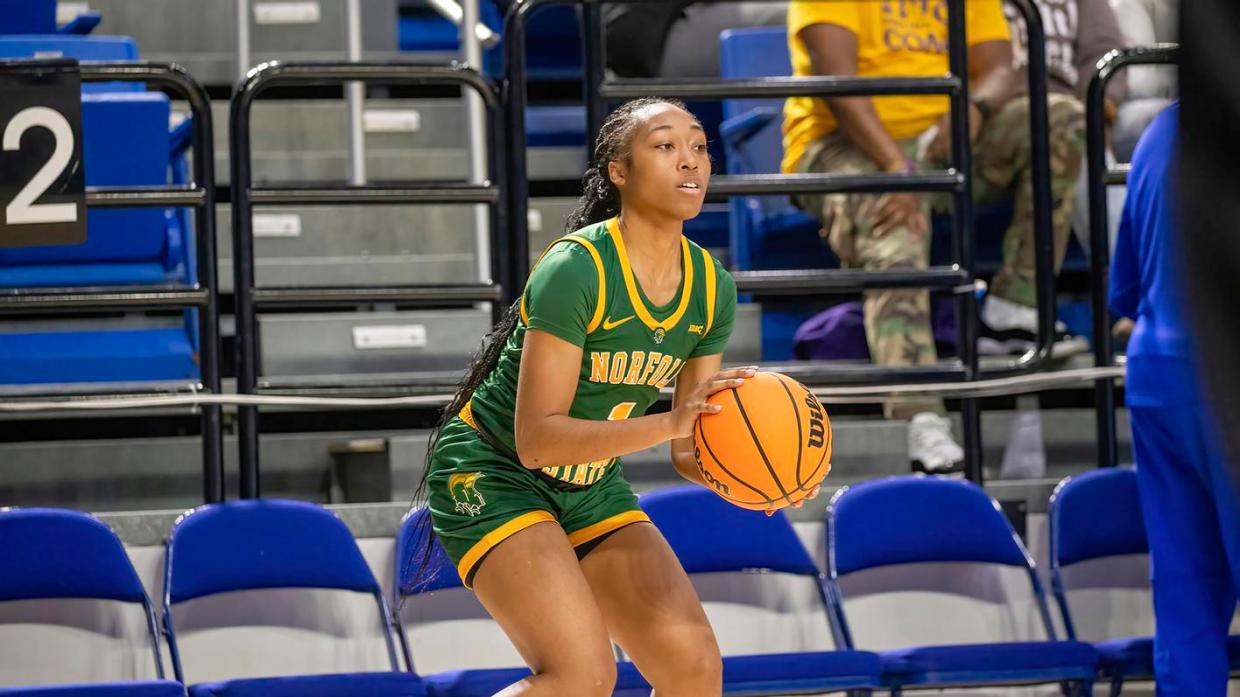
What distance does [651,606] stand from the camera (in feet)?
9.86

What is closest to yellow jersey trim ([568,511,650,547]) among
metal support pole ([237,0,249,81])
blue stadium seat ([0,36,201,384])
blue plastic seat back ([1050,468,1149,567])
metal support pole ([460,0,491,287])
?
blue plastic seat back ([1050,468,1149,567])

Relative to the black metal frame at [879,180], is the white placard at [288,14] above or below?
above

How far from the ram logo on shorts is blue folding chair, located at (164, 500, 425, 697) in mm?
1324

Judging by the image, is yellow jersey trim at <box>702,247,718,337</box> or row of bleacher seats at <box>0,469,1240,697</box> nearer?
yellow jersey trim at <box>702,247,718,337</box>

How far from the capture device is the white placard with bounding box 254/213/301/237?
20.1 feet

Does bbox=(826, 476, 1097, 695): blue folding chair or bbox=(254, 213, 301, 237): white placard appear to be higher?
bbox=(254, 213, 301, 237): white placard

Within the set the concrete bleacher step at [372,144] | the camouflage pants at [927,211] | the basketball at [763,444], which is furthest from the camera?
Result: the concrete bleacher step at [372,144]

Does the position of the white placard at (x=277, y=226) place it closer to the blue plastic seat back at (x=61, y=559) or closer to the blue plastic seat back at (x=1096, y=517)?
the blue plastic seat back at (x=61, y=559)

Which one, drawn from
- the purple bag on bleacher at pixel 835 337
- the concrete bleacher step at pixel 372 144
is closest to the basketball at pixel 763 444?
the purple bag on bleacher at pixel 835 337

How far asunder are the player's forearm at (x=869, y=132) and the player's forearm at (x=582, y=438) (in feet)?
8.03

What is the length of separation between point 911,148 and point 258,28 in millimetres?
3427

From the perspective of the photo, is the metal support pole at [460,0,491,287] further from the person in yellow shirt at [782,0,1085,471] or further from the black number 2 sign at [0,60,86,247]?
the black number 2 sign at [0,60,86,247]

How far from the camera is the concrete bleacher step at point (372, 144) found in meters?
6.62

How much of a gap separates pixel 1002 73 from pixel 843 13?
0.67 meters
